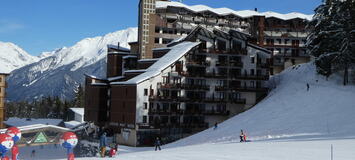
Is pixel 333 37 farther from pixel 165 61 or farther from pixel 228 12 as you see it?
pixel 228 12

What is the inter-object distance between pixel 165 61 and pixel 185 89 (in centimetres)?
591

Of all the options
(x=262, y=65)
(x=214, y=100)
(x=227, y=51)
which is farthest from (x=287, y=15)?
(x=214, y=100)

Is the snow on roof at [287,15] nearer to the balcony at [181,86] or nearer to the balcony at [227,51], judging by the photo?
the balcony at [227,51]

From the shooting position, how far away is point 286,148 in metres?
38.1

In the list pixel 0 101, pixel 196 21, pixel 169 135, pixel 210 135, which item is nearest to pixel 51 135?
pixel 210 135

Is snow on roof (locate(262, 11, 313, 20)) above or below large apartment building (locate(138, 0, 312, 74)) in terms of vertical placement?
above

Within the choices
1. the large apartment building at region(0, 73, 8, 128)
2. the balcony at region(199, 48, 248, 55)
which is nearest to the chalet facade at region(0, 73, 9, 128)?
the large apartment building at region(0, 73, 8, 128)

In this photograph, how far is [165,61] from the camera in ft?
261

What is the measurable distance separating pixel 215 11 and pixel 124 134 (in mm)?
48401

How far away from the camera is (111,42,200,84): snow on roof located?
7581cm

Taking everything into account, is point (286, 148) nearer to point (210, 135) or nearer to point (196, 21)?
point (210, 135)

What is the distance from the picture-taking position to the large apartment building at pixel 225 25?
98.4m

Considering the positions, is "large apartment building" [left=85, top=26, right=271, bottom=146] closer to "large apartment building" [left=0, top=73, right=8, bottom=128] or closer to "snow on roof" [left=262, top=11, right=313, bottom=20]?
"large apartment building" [left=0, top=73, right=8, bottom=128]

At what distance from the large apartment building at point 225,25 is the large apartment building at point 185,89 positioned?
1123cm
